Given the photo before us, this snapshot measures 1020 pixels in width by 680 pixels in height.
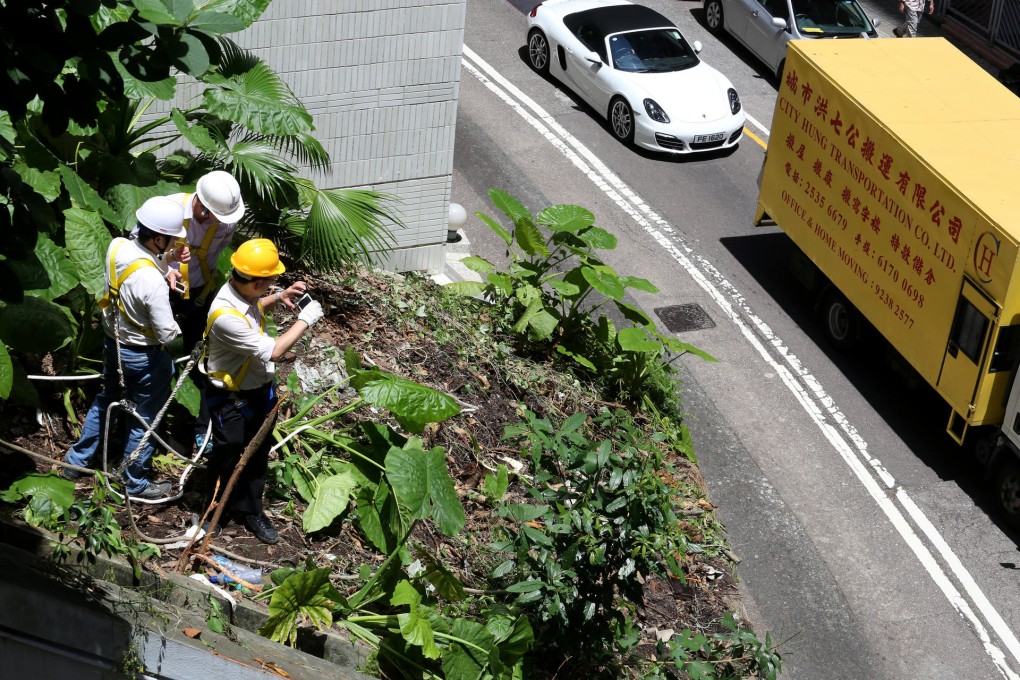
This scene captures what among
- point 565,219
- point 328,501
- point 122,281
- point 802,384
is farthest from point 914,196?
point 122,281

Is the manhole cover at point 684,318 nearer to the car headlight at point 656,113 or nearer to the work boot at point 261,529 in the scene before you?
the car headlight at point 656,113

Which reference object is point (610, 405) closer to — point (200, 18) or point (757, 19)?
point (200, 18)

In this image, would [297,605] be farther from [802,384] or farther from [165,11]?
[802,384]

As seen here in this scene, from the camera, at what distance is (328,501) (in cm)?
696

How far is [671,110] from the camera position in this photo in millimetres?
15523

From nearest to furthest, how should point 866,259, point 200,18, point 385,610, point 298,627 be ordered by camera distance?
point 200,18 → point 298,627 → point 385,610 → point 866,259

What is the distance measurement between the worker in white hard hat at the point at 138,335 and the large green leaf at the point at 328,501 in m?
0.87

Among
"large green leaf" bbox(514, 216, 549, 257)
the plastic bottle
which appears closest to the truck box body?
"large green leaf" bbox(514, 216, 549, 257)

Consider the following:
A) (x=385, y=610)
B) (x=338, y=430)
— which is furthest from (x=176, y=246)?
(x=385, y=610)

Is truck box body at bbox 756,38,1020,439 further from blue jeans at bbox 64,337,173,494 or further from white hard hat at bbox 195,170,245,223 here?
blue jeans at bbox 64,337,173,494

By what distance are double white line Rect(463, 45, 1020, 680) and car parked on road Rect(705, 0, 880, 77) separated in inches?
62.4

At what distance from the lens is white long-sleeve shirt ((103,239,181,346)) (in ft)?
19.7

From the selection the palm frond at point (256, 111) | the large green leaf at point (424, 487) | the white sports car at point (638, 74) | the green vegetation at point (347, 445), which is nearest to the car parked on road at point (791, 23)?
the white sports car at point (638, 74)

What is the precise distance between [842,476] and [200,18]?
8.37 meters
